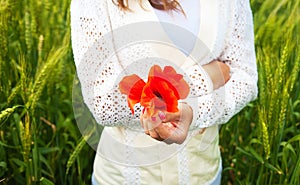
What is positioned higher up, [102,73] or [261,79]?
[102,73]

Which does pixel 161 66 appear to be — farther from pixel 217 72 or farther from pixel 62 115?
pixel 62 115

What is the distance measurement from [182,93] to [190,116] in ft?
0.20

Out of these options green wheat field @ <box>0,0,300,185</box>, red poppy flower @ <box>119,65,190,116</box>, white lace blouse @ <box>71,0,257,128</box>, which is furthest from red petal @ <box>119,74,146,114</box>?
green wheat field @ <box>0,0,300,185</box>

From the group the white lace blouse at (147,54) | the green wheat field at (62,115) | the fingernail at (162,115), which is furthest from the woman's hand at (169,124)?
the green wheat field at (62,115)

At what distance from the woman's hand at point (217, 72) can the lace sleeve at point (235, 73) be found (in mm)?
12

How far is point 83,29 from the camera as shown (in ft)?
3.08

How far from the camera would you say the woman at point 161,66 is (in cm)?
94

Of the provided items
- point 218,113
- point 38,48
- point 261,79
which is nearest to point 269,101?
point 261,79

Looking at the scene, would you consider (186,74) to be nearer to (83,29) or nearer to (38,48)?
(83,29)

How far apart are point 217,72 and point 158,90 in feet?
0.77

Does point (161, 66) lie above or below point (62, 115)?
above

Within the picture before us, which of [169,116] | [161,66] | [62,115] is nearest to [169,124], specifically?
[169,116]

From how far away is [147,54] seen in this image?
96 cm

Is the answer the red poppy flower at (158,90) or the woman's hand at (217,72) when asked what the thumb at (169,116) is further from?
the woman's hand at (217,72)
